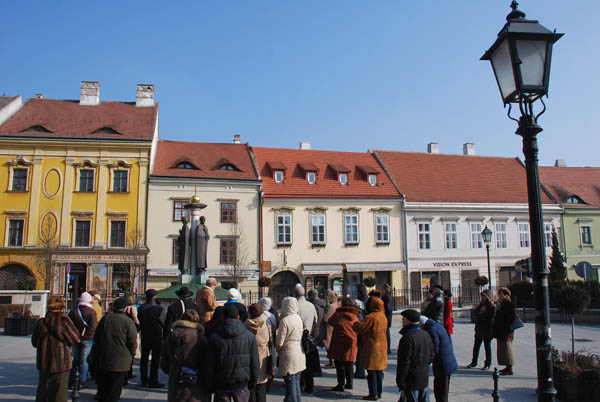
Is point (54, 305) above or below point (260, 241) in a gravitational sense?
below

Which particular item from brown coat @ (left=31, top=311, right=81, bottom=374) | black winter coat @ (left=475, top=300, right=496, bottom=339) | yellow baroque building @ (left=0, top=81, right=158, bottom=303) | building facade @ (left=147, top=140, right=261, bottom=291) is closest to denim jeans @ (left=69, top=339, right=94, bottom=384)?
brown coat @ (left=31, top=311, right=81, bottom=374)

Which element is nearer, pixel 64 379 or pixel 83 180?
pixel 64 379

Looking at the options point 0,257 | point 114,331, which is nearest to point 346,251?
point 0,257

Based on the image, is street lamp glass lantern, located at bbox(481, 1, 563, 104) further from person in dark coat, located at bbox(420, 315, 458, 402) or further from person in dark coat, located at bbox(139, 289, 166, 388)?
person in dark coat, located at bbox(139, 289, 166, 388)

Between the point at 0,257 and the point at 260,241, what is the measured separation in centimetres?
1533

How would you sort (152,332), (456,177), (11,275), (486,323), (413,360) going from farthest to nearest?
1. (456,177)
2. (11,275)
3. (486,323)
4. (152,332)
5. (413,360)

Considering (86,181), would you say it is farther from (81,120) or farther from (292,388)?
(292,388)

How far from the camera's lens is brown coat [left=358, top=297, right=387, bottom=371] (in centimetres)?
802

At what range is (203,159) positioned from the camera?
107 feet

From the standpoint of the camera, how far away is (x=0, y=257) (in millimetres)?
28594

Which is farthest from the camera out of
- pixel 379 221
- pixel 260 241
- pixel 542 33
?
pixel 379 221

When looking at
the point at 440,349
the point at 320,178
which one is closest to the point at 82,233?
the point at 320,178

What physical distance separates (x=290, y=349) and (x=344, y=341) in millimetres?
1399

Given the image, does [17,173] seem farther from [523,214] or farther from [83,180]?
[523,214]
